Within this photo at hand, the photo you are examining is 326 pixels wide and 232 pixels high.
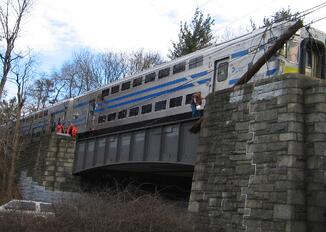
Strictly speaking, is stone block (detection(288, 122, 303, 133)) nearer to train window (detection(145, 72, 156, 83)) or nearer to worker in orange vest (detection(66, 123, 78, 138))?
train window (detection(145, 72, 156, 83))

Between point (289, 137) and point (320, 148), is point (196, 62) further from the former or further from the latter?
point (320, 148)

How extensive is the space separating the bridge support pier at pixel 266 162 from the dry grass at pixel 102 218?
273 centimetres

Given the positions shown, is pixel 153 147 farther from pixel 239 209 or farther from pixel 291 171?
pixel 291 171

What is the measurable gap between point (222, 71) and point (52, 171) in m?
21.4

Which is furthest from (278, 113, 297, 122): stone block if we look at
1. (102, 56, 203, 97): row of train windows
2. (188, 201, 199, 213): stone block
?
(102, 56, 203, 97): row of train windows

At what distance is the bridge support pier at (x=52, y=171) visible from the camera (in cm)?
3878

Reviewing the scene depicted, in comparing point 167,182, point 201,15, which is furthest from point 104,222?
point 201,15

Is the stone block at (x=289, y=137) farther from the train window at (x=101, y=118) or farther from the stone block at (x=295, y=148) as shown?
the train window at (x=101, y=118)

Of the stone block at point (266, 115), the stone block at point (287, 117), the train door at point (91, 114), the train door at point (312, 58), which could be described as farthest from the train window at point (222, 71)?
the train door at point (91, 114)

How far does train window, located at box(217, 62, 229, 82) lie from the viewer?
2230 centimetres

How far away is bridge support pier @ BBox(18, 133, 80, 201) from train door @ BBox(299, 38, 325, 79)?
22784 millimetres

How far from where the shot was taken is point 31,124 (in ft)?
169

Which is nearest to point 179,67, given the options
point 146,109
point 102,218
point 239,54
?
point 146,109

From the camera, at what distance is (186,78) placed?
25.4 m
